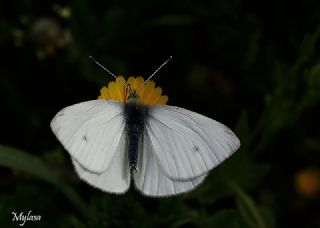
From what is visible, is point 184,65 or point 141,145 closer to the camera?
point 141,145

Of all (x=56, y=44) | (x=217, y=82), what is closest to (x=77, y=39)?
(x=56, y=44)

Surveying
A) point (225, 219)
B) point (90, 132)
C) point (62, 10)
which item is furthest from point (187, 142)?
point (62, 10)

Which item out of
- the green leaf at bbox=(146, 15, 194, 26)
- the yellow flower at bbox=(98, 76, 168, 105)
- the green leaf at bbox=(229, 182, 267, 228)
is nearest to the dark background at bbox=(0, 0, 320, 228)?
the green leaf at bbox=(146, 15, 194, 26)

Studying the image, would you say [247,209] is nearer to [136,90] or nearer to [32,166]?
[136,90]

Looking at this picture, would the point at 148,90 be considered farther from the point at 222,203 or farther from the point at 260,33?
the point at 260,33

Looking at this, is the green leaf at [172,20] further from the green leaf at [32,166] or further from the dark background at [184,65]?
the green leaf at [32,166]
